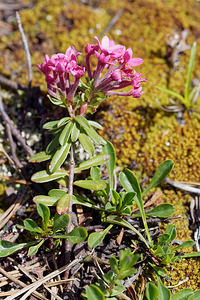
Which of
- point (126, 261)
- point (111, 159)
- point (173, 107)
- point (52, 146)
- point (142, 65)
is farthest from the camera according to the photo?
point (142, 65)

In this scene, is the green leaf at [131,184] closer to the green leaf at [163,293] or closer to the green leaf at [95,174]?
the green leaf at [95,174]

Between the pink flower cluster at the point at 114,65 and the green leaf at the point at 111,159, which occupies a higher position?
the pink flower cluster at the point at 114,65

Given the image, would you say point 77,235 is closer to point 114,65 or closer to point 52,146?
point 52,146

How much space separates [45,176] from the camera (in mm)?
2127

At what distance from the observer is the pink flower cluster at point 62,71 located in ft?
6.28

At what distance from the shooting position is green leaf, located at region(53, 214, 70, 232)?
1878mm

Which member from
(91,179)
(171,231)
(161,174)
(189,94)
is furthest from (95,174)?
(189,94)

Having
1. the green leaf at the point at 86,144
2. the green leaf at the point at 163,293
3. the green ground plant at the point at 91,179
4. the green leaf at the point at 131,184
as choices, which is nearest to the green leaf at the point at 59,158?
the green ground plant at the point at 91,179

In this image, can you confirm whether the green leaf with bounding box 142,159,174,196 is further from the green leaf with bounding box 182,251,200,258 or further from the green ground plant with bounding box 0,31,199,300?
the green leaf with bounding box 182,251,200,258

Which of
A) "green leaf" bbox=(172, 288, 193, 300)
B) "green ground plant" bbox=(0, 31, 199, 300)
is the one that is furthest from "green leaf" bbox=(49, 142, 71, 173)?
"green leaf" bbox=(172, 288, 193, 300)

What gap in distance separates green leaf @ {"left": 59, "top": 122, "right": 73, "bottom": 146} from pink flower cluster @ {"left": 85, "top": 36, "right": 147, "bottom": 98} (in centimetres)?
35

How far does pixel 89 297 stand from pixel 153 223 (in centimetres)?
81

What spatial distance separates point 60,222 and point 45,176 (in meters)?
0.40

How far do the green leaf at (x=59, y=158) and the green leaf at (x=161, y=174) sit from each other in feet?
2.45
